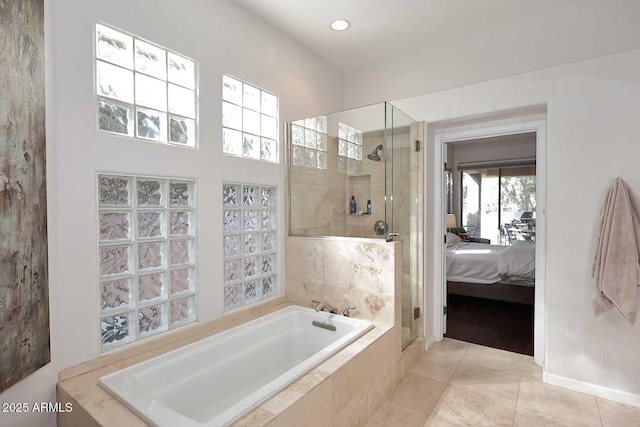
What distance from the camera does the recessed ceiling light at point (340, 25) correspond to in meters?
2.58

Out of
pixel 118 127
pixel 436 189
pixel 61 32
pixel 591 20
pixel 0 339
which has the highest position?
pixel 591 20

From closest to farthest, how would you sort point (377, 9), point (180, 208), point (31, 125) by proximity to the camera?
point (31, 125) → point (180, 208) → point (377, 9)

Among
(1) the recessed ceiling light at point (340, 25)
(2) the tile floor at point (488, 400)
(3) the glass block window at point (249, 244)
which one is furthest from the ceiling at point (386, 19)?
(2) the tile floor at point (488, 400)

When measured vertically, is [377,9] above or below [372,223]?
above

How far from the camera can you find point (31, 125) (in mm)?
1311

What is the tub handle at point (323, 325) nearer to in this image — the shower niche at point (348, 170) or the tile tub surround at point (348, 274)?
the tile tub surround at point (348, 274)

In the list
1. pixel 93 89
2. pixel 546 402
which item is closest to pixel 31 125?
pixel 93 89

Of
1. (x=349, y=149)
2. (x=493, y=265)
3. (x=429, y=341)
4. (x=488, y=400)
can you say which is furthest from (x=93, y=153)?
(x=493, y=265)

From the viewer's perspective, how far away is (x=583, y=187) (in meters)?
2.24

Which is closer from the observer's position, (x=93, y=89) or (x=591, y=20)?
(x=93, y=89)

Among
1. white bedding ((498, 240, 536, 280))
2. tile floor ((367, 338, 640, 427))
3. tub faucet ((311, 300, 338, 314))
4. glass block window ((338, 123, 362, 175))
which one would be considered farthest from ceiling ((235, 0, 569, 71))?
tile floor ((367, 338, 640, 427))

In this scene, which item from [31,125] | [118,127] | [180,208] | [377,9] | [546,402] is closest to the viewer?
[31,125]

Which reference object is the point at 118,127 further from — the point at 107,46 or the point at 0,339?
the point at 0,339

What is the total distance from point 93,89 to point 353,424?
2.32 m
